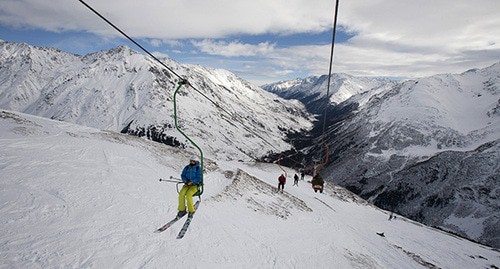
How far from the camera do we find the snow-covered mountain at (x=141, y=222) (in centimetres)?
1396

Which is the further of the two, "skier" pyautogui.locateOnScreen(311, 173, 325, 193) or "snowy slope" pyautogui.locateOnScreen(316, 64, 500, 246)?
"snowy slope" pyautogui.locateOnScreen(316, 64, 500, 246)

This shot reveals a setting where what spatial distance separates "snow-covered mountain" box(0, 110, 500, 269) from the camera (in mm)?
13961

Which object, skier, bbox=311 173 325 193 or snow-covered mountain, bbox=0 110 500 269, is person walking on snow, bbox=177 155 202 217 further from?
skier, bbox=311 173 325 193

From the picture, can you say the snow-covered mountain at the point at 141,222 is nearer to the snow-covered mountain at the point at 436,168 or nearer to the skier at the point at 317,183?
the skier at the point at 317,183

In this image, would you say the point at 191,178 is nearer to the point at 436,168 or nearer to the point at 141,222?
the point at 141,222

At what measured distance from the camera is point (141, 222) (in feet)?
59.7

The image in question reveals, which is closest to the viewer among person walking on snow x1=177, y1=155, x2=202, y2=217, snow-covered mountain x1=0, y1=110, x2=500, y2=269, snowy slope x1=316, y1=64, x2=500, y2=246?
snow-covered mountain x1=0, y1=110, x2=500, y2=269

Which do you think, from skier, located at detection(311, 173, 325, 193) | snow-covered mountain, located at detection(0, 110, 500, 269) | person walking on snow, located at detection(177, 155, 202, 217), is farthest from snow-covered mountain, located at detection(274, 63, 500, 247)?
person walking on snow, located at detection(177, 155, 202, 217)

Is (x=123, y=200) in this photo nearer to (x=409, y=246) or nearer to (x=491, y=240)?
(x=409, y=246)

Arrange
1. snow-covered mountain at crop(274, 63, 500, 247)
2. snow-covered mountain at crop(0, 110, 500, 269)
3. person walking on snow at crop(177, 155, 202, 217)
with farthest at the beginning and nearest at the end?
snow-covered mountain at crop(274, 63, 500, 247) → person walking on snow at crop(177, 155, 202, 217) → snow-covered mountain at crop(0, 110, 500, 269)

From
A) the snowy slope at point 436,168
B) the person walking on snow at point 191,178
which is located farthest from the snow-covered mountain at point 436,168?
the person walking on snow at point 191,178

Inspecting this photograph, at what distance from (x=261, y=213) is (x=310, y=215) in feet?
30.6

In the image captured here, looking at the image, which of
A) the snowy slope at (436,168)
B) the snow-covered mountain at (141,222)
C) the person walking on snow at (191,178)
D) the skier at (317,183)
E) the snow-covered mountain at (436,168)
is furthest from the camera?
the snowy slope at (436,168)

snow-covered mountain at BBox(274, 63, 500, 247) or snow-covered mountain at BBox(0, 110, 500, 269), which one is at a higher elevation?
snow-covered mountain at BBox(0, 110, 500, 269)
